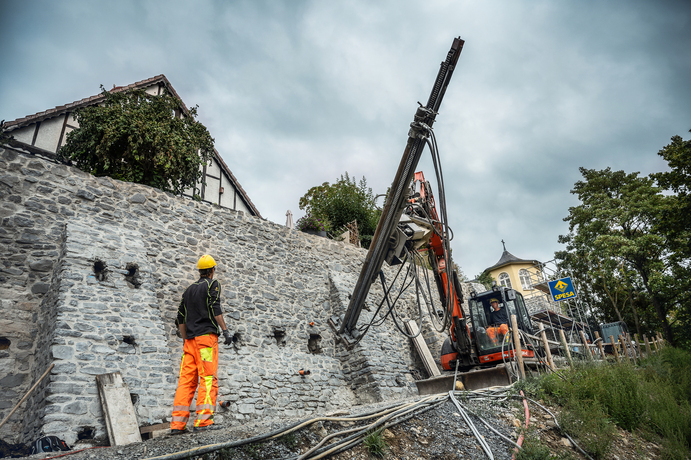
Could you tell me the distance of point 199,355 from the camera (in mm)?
3807

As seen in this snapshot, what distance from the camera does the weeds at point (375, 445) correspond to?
293 cm

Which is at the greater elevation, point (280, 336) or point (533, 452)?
point (280, 336)

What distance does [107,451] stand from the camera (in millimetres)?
2686

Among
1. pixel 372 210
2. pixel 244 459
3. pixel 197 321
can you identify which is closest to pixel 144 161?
pixel 197 321

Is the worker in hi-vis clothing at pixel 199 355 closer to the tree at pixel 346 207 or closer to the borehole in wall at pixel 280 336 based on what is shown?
the borehole in wall at pixel 280 336

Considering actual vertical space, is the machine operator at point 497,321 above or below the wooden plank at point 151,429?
above

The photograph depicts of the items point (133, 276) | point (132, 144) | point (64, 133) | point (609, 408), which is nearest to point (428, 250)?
point (609, 408)

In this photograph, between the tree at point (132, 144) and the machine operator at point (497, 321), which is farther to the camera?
the tree at point (132, 144)

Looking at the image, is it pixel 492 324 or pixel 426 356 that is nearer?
pixel 492 324

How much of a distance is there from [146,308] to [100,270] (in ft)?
2.81

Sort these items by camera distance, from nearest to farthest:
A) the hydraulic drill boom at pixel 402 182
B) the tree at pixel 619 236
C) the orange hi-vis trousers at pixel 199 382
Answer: the orange hi-vis trousers at pixel 199 382 < the hydraulic drill boom at pixel 402 182 < the tree at pixel 619 236

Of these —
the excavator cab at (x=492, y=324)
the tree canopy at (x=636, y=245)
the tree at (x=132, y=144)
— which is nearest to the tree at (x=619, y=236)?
the tree canopy at (x=636, y=245)

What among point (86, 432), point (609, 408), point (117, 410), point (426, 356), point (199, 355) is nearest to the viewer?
point (199, 355)

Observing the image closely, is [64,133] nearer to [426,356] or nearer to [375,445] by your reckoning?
[426,356]
